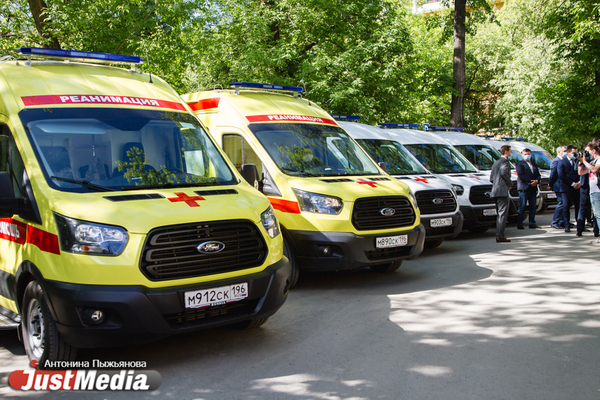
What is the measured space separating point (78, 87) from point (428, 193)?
619cm

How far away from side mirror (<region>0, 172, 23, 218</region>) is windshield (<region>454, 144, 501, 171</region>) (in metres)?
11.5

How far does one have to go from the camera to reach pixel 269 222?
518 cm

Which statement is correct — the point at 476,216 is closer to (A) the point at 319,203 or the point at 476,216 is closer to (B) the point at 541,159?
(A) the point at 319,203

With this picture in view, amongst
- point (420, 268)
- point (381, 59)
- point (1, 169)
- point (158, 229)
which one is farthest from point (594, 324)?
point (381, 59)

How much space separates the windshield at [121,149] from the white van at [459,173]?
7.21 meters

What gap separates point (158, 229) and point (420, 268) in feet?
17.5

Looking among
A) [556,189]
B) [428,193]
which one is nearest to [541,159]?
[556,189]

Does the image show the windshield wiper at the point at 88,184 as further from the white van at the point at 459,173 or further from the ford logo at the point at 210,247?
the white van at the point at 459,173

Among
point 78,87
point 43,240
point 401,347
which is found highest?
point 78,87

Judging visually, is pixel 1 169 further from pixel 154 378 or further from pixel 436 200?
pixel 436 200

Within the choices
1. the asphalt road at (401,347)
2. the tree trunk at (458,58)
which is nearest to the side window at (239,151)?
the asphalt road at (401,347)

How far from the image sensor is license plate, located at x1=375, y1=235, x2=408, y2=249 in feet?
23.7

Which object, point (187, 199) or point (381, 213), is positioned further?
point (381, 213)

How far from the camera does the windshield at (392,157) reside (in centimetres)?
1124
